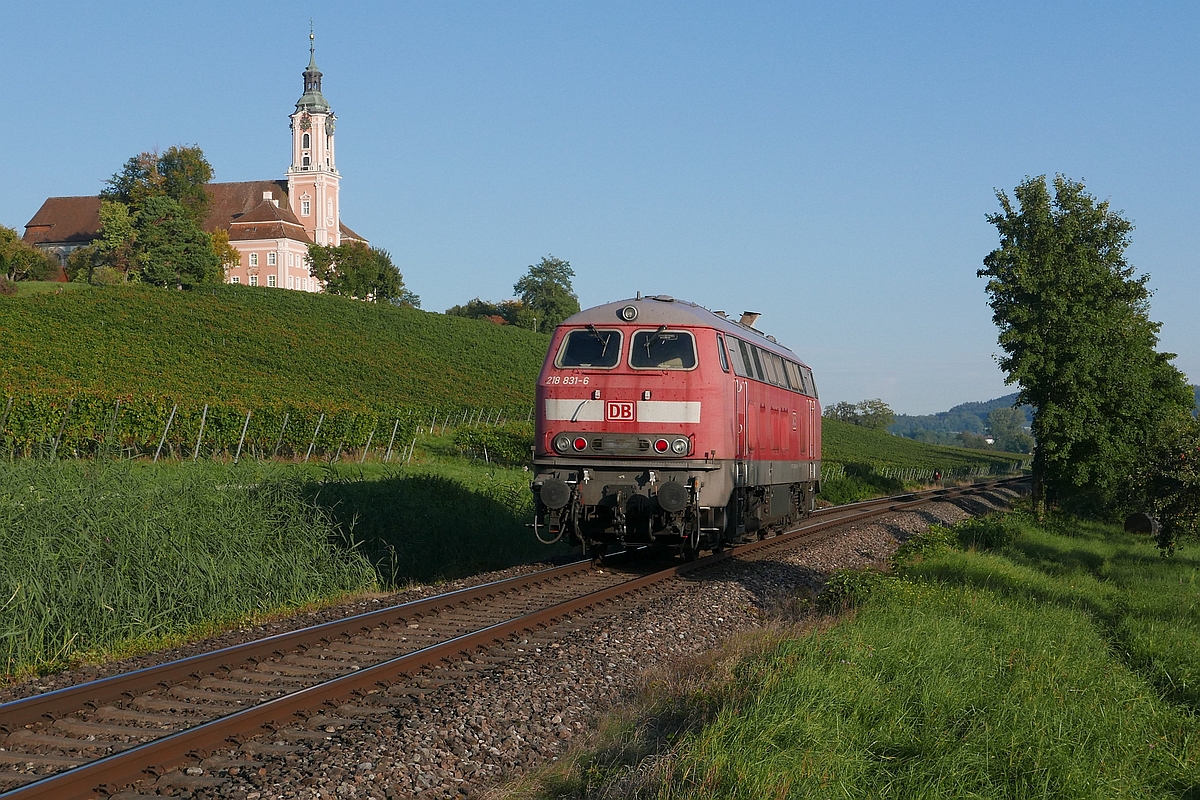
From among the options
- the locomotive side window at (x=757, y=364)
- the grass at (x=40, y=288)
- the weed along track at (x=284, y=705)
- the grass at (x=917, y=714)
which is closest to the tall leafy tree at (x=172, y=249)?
the grass at (x=40, y=288)

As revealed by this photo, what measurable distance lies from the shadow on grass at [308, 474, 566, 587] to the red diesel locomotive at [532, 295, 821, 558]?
279 centimetres

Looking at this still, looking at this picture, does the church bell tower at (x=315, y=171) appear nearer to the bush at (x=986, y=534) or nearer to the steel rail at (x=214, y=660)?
the bush at (x=986, y=534)

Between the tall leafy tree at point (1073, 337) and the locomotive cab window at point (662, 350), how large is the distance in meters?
22.6

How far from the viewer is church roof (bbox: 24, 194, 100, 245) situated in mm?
126125

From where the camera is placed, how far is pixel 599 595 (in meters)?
11.8

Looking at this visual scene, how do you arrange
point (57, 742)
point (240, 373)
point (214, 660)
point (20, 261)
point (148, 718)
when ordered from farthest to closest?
point (20, 261)
point (240, 373)
point (214, 660)
point (148, 718)
point (57, 742)

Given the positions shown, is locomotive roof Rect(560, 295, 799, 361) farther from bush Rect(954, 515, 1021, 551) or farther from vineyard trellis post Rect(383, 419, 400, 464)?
vineyard trellis post Rect(383, 419, 400, 464)

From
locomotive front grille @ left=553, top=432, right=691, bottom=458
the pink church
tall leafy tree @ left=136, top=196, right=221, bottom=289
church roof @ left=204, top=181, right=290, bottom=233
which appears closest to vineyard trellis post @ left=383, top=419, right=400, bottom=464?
locomotive front grille @ left=553, top=432, right=691, bottom=458

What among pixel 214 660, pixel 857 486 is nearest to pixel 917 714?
pixel 214 660

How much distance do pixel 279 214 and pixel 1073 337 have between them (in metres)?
112

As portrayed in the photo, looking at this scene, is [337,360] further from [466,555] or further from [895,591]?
[895,591]

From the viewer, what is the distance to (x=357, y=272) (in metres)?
114

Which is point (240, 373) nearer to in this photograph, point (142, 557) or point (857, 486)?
point (857, 486)

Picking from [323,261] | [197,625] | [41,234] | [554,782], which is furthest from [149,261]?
[554,782]
